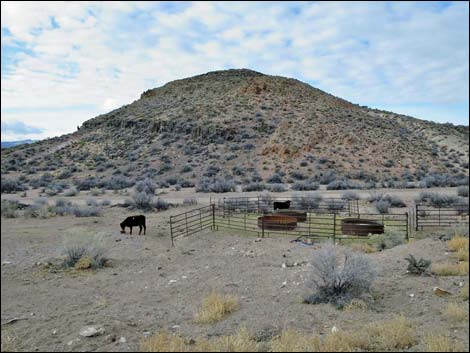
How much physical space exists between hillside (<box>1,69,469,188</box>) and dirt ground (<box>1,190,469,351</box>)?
84.2 feet

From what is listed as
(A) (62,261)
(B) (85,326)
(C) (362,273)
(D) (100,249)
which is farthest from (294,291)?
(A) (62,261)

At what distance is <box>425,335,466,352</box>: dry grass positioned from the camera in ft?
18.8

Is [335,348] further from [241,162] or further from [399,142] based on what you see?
[399,142]

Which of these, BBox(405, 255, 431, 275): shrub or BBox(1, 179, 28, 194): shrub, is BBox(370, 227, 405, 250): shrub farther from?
BBox(1, 179, 28, 194): shrub

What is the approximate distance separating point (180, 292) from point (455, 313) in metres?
5.74

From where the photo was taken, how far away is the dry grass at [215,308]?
304 inches

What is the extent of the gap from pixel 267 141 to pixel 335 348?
47.6m

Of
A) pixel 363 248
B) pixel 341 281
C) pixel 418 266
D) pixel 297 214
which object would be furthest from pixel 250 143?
pixel 341 281

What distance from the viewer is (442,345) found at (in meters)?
5.75

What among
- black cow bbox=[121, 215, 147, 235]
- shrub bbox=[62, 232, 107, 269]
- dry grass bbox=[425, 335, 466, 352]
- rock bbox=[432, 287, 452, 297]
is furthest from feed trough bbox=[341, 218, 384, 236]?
dry grass bbox=[425, 335, 466, 352]

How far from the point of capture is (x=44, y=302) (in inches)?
359

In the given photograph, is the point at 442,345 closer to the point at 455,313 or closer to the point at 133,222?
the point at 455,313

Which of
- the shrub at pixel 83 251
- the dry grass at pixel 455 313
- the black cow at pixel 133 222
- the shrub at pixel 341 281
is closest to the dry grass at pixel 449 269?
the shrub at pixel 341 281

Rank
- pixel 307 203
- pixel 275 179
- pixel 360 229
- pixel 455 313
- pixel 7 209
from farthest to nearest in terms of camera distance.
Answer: pixel 275 179 → pixel 307 203 → pixel 360 229 → pixel 7 209 → pixel 455 313
